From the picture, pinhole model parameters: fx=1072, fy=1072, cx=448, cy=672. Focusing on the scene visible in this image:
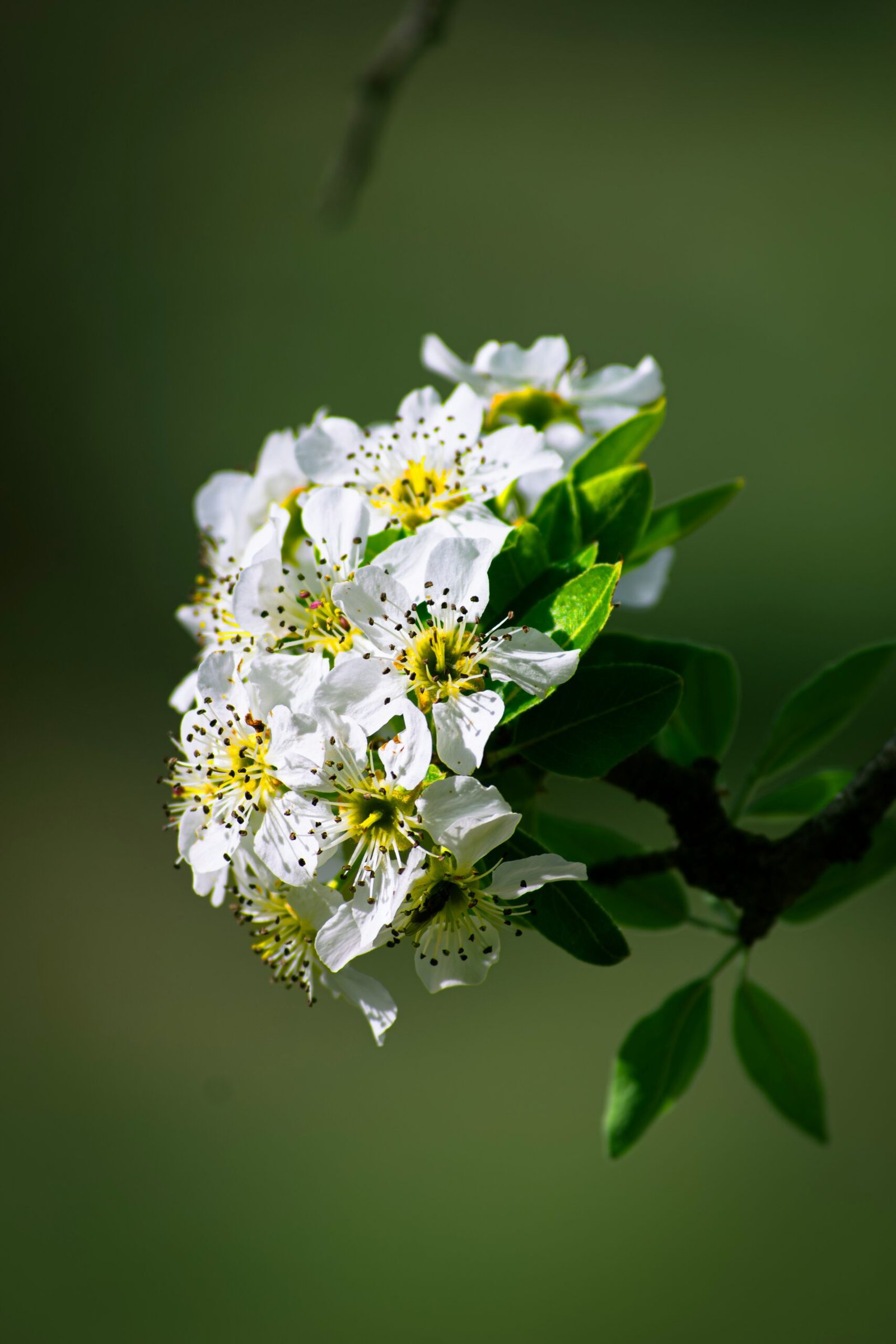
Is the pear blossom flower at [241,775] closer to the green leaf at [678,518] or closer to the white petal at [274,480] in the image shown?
the white petal at [274,480]

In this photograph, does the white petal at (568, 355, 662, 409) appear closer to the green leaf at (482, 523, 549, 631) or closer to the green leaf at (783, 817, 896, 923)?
the green leaf at (482, 523, 549, 631)

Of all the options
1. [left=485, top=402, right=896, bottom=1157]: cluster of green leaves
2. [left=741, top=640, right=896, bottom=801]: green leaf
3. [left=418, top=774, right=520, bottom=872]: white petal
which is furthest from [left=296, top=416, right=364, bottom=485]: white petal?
[left=741, top=640, right=896, bottom=801]: green leaf

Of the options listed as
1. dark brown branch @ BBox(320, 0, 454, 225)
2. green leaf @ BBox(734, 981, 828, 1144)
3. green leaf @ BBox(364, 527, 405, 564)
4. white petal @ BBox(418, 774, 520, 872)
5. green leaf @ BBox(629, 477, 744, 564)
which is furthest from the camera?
dark brown branch @ BBox(320, 0, 454, 225)

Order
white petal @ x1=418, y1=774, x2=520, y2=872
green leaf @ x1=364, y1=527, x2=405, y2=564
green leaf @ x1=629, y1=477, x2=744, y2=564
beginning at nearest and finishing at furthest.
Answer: white petal @ x1=418, y1=774, x2=520, y2=872 < green leaf @ x1=364, y1=527, x2=405, y2=564 < green leaf @ x1=629, y1=477, x2=744, y2=564

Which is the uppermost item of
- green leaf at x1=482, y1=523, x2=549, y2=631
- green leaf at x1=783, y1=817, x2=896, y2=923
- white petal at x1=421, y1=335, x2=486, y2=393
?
white petal at x1=421, y1=335, x2=486, y2=393

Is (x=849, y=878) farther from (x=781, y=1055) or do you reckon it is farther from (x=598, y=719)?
(x=598, y=719)

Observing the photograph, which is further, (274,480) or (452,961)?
(274,480)

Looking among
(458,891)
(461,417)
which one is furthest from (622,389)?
(458,891)
